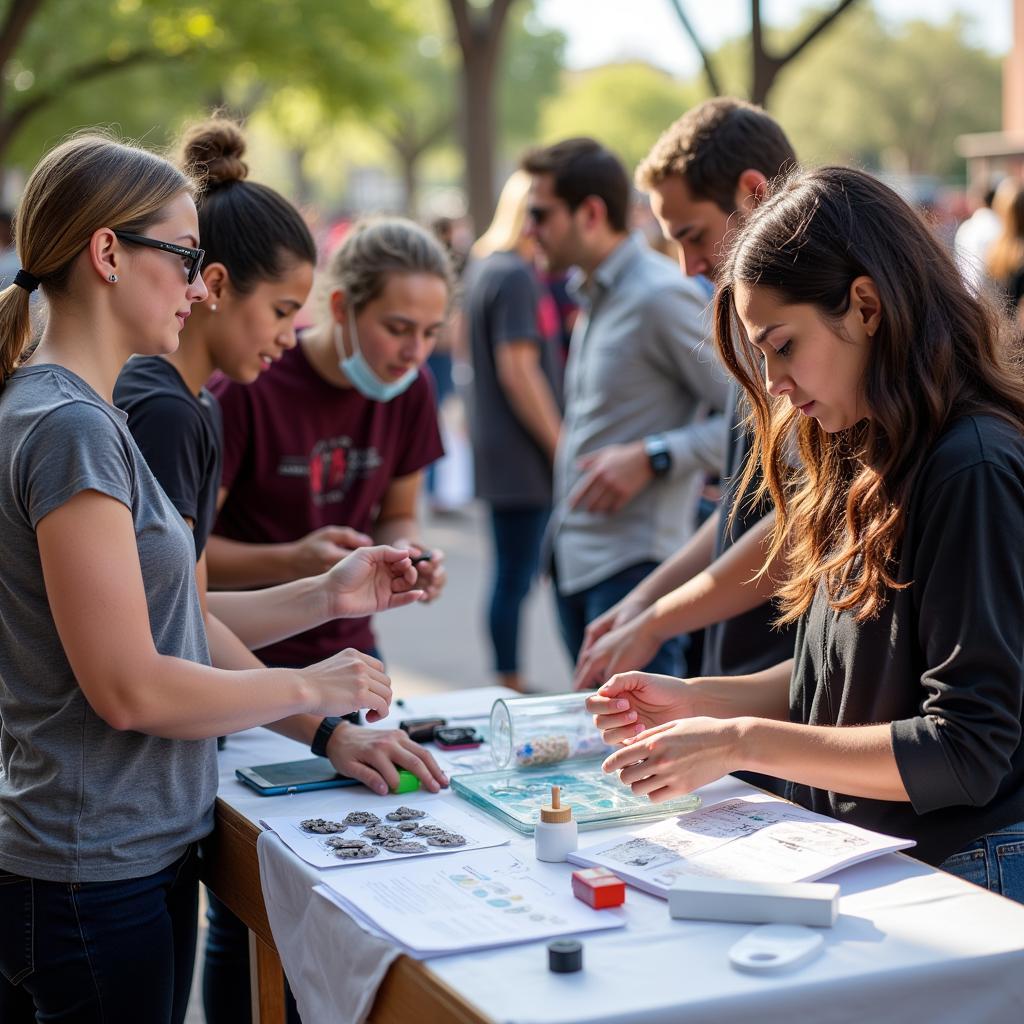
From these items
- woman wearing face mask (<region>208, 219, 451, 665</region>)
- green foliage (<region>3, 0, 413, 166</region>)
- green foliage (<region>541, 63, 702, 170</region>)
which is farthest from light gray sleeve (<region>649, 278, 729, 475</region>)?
green foliage (<region>541, 63, 702, 170</region>)

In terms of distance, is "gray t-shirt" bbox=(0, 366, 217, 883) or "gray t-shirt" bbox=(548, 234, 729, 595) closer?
"gray t-shirt" bbox=(0, 366, 217, 883)

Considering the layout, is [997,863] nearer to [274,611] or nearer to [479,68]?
[274,611]

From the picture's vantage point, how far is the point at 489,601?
5.39m

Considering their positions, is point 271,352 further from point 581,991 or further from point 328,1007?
point 581,991

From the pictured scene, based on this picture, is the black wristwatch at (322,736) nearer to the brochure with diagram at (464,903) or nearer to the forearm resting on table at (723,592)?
the brochure with diagram at (464,903)

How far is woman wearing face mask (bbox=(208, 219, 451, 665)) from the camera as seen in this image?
277 cm

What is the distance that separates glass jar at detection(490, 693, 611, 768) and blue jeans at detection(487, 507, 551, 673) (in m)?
3.02

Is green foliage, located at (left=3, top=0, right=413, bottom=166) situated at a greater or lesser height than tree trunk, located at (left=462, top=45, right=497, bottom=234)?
greater

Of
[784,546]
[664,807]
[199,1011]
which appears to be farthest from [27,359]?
[199,1011]

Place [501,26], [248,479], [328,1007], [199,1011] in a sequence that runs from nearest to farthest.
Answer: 1. [328,1007]
2. [248,479]
3. [199,1011]
4. [501,26]

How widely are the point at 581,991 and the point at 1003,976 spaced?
1.54 ft

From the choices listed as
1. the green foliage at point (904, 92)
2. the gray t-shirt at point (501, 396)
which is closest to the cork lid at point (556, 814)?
the gray t-shirt at point (501, 396)

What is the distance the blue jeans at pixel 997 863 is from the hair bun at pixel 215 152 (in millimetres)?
1741

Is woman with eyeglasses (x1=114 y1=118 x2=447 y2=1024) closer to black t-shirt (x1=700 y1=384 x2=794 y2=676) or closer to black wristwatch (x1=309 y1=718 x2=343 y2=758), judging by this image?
black wristwatch (x1=309 y1=718 x2=343 y2=758)
